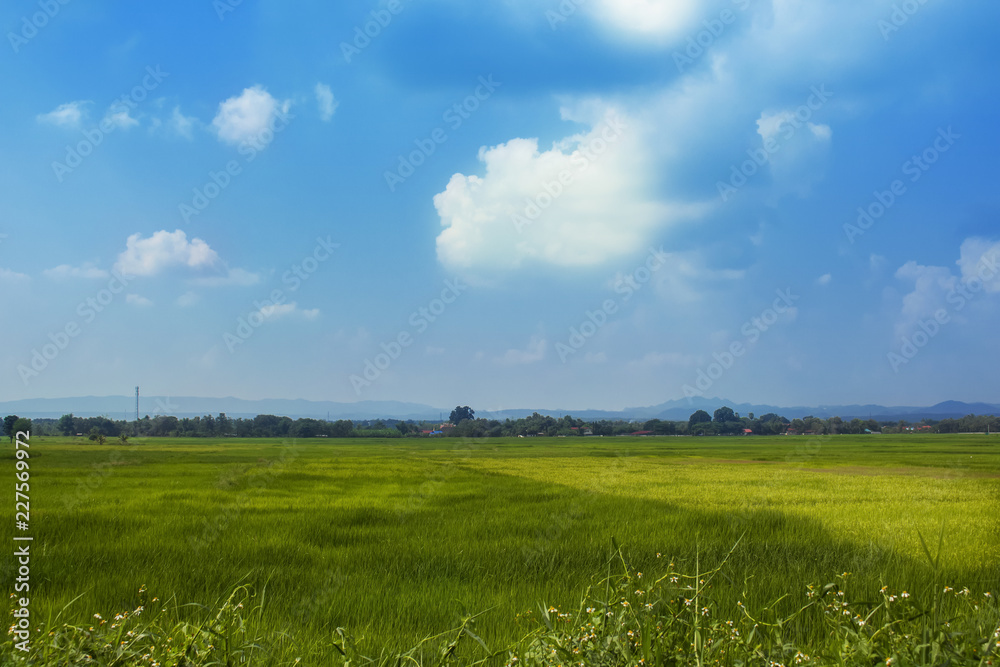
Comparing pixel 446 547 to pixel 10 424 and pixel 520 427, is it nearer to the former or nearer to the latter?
pixel 10 424

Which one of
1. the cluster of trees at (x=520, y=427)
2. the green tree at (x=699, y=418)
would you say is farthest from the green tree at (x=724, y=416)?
the green tree at (x=699, y=418)

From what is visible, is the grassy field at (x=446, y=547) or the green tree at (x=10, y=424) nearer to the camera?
the grassy field at (x=446, y=547)

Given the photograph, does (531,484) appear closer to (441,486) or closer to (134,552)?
(441,486)

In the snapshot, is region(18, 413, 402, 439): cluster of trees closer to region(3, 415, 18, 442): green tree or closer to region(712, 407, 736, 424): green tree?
region(3, 415, 18, 442): green tree

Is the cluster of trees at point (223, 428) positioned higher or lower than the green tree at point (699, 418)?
higher

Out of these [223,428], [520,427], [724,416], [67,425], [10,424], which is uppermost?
[10,424]

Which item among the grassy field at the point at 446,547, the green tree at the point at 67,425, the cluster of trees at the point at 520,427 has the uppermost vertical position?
the grassy field at the point at 446,547

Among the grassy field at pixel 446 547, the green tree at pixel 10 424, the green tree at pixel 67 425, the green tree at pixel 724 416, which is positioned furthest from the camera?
the green tree at pixel 724 416

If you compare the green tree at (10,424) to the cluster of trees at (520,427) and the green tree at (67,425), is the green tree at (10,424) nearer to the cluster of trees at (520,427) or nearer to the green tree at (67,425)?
the green tree at (67,425)

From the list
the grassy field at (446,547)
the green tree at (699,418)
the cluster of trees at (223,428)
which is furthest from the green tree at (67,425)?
the green tree at (699,418)

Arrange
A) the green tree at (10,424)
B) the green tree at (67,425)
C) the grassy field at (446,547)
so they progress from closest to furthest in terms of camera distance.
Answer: the grassy field at (446,547)
the green tree at (10,424)
the green tree at (67,425)

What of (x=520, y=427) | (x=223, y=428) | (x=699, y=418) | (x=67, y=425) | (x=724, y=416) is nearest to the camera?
(x=67, y=425)

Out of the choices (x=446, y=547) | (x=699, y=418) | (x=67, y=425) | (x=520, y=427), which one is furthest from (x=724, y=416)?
(x=446, y=547)

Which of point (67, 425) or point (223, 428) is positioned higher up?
point (67, 425)
